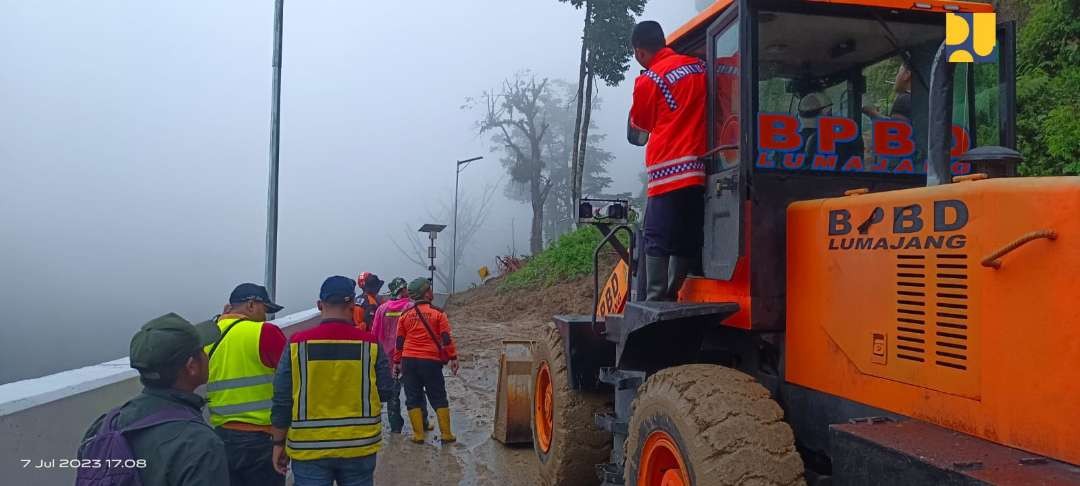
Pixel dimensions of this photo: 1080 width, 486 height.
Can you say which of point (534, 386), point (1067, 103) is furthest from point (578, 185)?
point (534, 386)

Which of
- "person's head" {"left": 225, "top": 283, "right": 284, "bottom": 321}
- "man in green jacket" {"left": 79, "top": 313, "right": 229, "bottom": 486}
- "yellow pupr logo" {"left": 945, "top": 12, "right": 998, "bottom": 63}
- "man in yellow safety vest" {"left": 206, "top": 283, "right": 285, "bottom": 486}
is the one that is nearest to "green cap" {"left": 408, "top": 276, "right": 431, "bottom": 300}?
"person's head" {"left": 225, "top": 283, "right": 284, "bottom": 321}

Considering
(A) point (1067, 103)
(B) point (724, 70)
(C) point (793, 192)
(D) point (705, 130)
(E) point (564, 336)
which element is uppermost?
(A) point (1067, 103)

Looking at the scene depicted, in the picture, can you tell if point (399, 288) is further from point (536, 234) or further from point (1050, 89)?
point (536, 234)

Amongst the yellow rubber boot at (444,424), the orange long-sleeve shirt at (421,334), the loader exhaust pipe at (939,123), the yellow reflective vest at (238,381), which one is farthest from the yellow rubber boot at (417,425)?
the loader exhaust pipe at (939,123)

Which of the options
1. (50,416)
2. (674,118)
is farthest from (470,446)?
(674,118)

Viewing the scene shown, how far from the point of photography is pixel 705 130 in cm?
380

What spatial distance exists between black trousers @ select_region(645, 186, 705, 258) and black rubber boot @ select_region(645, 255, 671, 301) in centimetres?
4

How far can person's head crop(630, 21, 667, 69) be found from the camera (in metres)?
4.01

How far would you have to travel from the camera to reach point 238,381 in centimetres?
431

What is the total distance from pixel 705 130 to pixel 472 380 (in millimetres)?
9394

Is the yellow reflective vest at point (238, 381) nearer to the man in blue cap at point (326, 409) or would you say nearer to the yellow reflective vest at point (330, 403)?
the man in blue cap at point (326, 409)

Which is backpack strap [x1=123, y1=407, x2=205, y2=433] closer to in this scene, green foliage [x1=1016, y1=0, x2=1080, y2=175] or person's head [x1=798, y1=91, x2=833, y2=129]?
person's head [x1=798, y1=91, x2=833, y2=129]

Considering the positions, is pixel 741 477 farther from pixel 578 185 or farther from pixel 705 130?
pixel 578 185

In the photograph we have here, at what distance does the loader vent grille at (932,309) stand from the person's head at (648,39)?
180 centimetres
